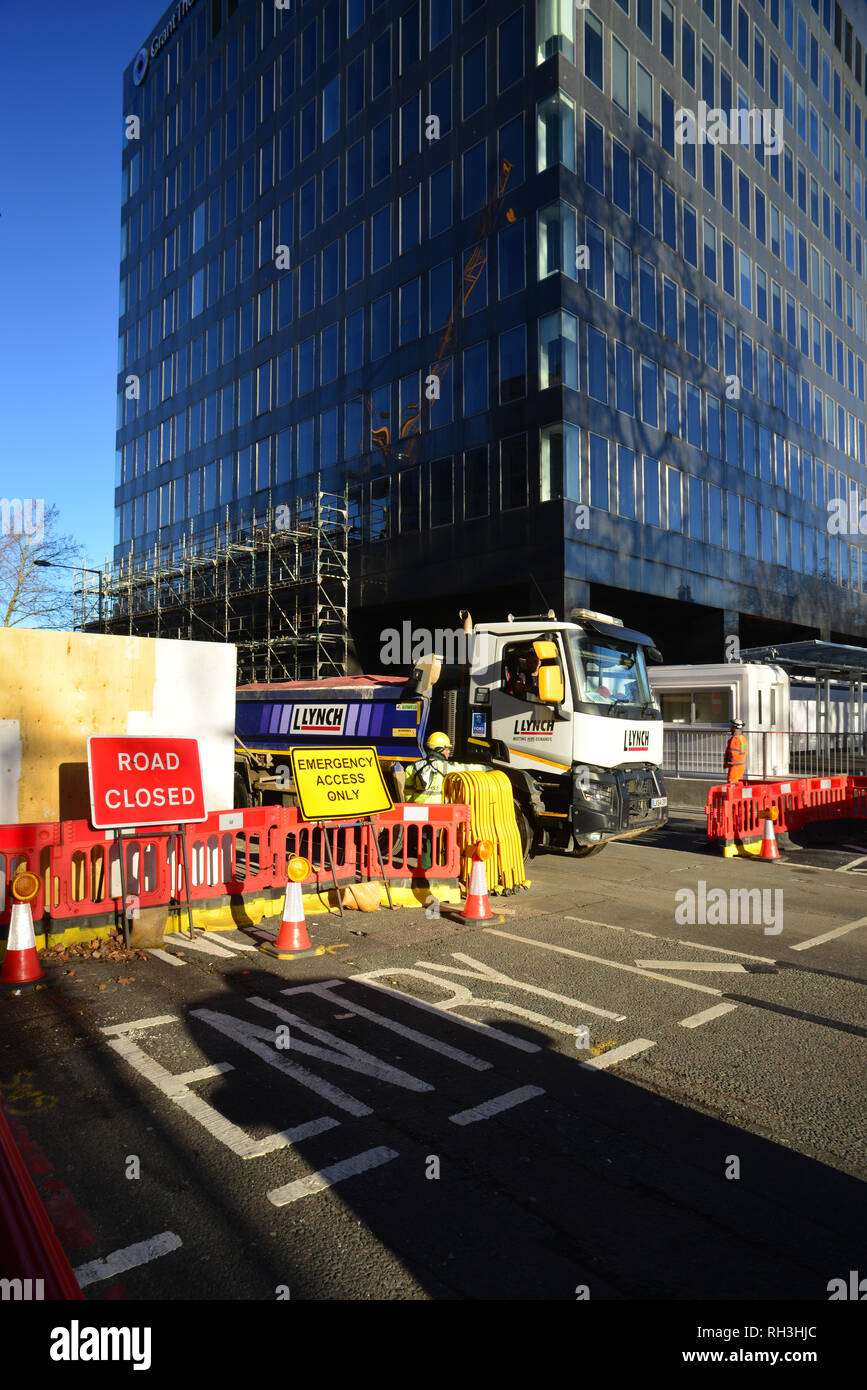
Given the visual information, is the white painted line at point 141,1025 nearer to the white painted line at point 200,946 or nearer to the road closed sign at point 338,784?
the white painted line at point 200,946

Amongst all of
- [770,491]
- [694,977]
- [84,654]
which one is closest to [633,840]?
[694,977]

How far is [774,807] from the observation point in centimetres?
1412

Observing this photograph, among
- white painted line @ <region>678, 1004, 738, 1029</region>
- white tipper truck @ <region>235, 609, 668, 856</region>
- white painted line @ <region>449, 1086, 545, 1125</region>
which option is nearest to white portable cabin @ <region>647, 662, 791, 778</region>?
white tipper truck @ <region>235, 609, 668, 856</region>

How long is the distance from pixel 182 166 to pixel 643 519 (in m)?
34.1

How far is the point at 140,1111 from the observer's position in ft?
14.4

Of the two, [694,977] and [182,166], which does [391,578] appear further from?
[182,166]

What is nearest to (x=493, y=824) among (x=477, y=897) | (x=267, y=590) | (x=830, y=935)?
(x=477, y=897)

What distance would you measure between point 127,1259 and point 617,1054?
313 cm

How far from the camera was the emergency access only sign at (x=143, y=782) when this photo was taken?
772cm

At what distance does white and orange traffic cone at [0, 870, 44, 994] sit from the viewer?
6.39m

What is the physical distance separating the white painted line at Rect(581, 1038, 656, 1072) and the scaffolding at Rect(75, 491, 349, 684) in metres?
27.0

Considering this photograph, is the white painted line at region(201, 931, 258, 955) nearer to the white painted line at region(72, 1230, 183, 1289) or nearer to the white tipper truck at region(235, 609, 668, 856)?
the white tipper truck at region(235, 609, 668, 856)

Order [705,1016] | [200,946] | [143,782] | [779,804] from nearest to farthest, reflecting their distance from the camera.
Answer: [705,1016] → [200,946] → [143,782] → [779,804]

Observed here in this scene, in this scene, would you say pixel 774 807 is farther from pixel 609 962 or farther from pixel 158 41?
pixel 158 41
